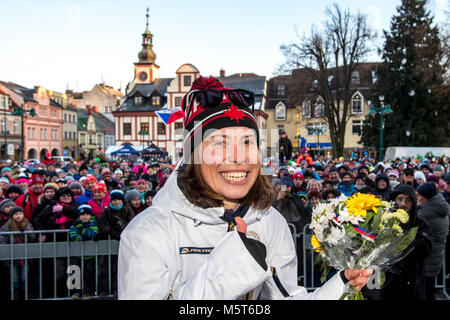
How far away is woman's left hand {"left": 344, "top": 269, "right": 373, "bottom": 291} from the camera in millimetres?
1779

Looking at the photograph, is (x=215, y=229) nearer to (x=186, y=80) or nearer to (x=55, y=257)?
(x=55, y=257)

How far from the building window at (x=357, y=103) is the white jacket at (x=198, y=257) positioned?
2002 inches

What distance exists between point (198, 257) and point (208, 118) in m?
0.68

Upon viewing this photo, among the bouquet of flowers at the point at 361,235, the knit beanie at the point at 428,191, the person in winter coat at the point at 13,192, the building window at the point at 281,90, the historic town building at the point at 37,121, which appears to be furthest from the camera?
the historic town building at the point at 37,121

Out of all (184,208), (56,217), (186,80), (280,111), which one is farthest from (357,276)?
(280,111)

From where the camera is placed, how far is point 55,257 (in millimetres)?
5098

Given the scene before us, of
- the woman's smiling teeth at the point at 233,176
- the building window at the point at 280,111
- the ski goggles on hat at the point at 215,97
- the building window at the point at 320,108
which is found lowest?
the woman's smiling teeth at the point at 233,176

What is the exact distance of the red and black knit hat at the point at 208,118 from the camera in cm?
191

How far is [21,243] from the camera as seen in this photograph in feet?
17.5

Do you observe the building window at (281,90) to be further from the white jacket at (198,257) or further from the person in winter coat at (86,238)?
the white jacket at (198,257)

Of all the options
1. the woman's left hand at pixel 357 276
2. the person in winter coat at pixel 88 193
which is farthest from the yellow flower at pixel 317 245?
the person in winter coat at pixel 88 193

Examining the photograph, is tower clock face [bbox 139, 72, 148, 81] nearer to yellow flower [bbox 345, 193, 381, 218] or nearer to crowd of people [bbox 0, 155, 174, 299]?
crowd of people [bbox 0, 155, 174, 299]
